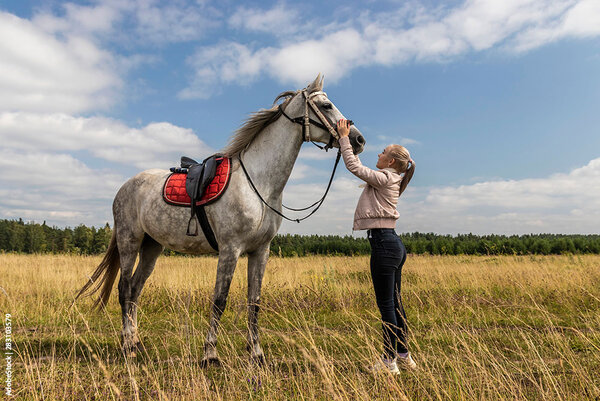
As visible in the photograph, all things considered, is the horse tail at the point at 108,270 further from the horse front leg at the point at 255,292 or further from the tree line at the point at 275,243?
the tree line at the point at 275,243

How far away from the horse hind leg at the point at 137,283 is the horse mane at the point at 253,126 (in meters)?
2.02

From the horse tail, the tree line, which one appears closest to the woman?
the horse tail

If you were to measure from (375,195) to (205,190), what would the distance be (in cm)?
212

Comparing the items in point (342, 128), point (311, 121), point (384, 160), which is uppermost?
point (311, 121)

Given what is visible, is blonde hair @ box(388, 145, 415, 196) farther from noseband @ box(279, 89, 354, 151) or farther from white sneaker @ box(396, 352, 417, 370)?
white sneaker @ box(396, 352, 417, 370)

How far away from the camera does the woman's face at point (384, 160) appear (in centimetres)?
412

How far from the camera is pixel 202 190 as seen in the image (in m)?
4.51

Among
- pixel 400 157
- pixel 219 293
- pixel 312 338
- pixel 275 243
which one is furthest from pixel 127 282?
pixel 275 243

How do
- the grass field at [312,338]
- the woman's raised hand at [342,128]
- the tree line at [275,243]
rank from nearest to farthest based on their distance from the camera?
the grass field at [312,338] < the woman's raised hand at [342,128] < the tree line at [275,243]

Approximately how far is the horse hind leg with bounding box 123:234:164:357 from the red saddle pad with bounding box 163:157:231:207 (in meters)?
1.03

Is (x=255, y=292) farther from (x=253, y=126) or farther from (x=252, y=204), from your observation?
(x=253, y=126)

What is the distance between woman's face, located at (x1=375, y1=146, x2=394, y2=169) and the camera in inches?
162

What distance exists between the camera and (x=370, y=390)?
3293 mm

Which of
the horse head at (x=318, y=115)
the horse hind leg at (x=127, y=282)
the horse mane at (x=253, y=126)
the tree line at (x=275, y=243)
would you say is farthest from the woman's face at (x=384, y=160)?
the tree line at (x=275, y=243)
